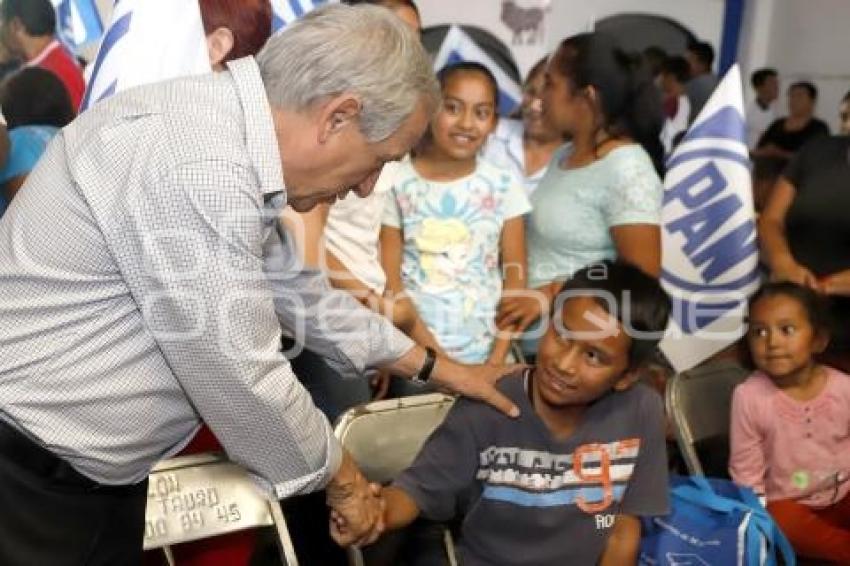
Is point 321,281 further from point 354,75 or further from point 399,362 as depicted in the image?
point 354,75

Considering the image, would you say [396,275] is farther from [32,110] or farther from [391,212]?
[32,110]

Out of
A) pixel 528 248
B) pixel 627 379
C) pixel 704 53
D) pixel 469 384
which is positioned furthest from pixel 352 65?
pixel 704 53

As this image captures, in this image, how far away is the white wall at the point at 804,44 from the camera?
262 inches

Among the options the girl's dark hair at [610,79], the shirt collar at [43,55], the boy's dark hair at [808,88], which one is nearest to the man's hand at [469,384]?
the girl's dark hair at [610,79]

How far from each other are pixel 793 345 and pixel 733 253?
52cm

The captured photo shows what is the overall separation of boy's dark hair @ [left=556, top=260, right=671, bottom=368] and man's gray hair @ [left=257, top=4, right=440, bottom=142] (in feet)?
2.34

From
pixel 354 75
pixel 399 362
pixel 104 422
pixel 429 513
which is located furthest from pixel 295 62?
pixel 429 513

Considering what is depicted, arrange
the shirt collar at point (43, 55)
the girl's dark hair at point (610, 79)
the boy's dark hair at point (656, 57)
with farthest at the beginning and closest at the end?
1. the boy's dark hair at point (656, 57)
2. the shirt collar at point (43, 55)
3. the girl's dark hair at point (610, 79)

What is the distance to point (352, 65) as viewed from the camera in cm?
114

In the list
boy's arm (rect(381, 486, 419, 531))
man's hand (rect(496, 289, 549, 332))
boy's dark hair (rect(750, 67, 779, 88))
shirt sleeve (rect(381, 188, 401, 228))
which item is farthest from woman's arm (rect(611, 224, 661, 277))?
boy's dark hair (rect(750, 67, 779, 88))

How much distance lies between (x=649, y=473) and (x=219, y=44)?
1.35 meters

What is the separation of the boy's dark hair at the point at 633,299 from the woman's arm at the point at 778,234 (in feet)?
A: 3.58

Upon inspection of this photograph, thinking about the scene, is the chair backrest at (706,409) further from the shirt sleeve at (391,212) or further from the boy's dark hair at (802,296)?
the shirt sleeve at (391,212)

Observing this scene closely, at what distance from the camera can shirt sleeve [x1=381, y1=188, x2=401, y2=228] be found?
2.36 m
